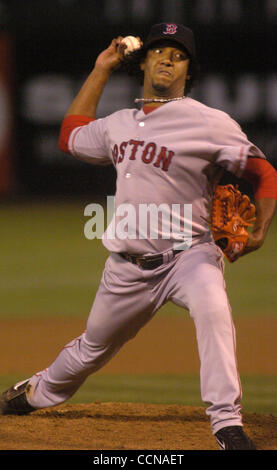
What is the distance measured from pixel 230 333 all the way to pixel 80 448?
33.3 inches

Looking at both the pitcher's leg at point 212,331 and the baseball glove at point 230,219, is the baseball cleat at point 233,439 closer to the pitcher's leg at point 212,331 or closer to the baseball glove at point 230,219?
the pitcher's leg at point 212,331

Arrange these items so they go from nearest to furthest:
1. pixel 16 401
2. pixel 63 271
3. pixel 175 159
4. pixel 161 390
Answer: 1. pixel 175 159
2. pixel 16 401
3. pixel 161 390
4. pixel 63 271

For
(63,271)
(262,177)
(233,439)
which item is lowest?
(233,439)

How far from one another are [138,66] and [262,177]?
856 mm

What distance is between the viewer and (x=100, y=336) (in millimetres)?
3836

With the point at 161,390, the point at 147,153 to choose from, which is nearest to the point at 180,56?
the point at 147,153

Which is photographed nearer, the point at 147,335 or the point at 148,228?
the point at 148,228

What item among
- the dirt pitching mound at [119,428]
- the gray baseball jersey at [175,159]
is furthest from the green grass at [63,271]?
the gray baseball jersey at [175,159]

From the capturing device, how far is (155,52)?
151 inches

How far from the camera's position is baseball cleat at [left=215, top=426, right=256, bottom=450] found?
3.30 metres

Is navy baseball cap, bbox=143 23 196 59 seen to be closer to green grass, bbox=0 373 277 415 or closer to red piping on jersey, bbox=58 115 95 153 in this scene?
red piping on jersey, bbox=58 115 95 153

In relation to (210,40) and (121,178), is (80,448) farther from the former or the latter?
(210,40)

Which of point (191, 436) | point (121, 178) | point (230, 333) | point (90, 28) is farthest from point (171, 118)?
point (90, 28)

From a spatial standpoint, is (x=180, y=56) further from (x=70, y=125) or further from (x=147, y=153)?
(x=70, y=125)
